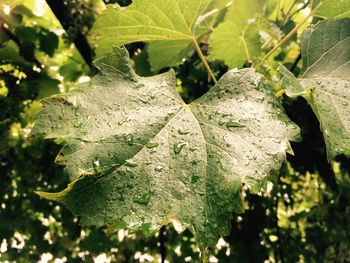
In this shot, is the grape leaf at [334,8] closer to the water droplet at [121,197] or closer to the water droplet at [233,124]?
the water droplet at [233,124]

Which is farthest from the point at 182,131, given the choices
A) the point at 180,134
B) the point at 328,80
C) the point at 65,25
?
the point at 65,25

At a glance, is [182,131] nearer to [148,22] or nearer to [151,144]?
[151,144]

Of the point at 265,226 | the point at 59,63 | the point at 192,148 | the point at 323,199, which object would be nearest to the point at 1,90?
the point at 59,63

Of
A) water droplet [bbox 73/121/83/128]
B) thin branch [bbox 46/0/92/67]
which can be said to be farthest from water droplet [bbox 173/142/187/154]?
thin branch [bbox 46/0/92/67]

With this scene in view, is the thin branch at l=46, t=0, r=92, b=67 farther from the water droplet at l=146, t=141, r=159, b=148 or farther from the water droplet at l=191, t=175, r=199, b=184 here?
the water droplet at l=191, t=175, r=199, b=184

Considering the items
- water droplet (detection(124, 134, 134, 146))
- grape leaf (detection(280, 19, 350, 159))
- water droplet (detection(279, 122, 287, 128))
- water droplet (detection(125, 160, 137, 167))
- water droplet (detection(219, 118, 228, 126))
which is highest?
grape leaf (detection(280, 19, 350, 159))

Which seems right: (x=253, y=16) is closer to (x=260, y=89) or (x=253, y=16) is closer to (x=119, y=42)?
(x=119, y=42)
